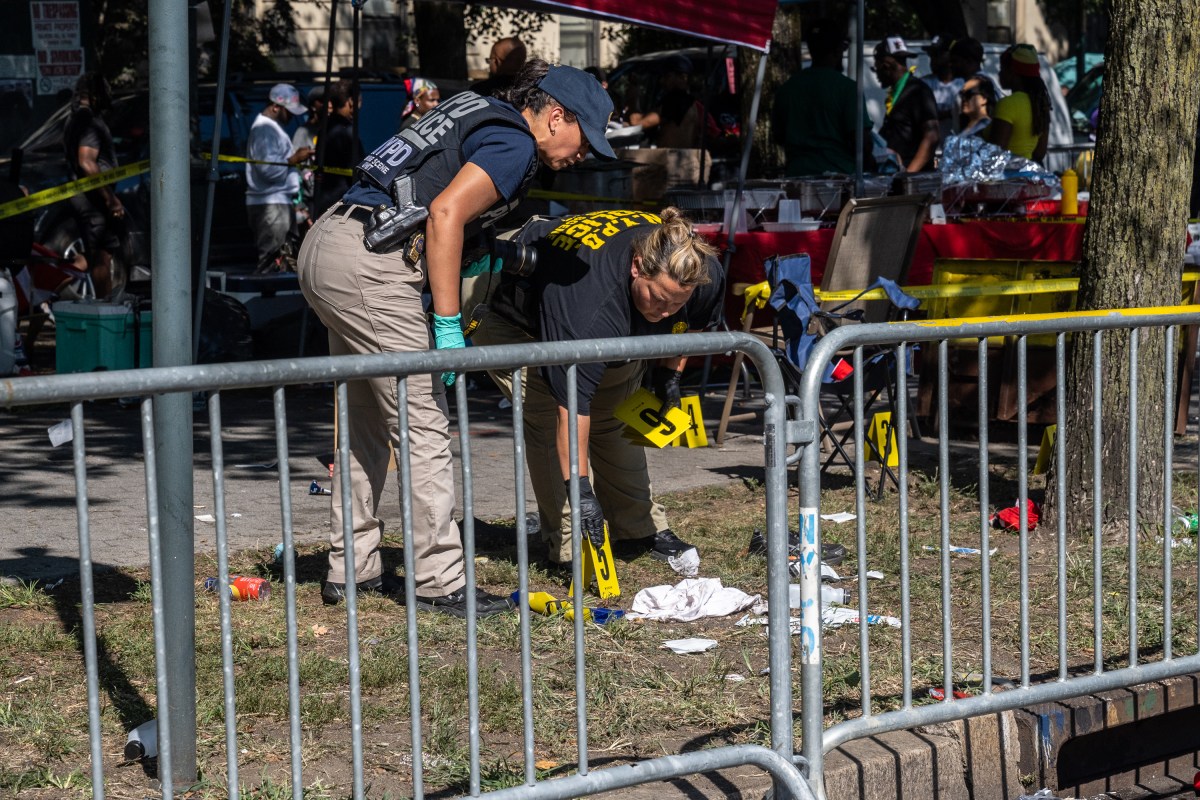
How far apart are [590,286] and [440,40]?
12.9 m

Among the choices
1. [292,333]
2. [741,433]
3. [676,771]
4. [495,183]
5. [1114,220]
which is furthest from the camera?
[292,333]

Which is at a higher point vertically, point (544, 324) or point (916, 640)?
point (544, 324)

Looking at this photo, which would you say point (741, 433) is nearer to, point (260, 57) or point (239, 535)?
point (239, 535)

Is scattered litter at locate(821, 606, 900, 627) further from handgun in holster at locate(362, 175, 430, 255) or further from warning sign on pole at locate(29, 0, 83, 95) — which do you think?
warning sign on pole at locate(29, 0, 83, 95)

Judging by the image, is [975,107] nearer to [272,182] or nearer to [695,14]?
[695,14]

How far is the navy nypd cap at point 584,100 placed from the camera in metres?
4.78

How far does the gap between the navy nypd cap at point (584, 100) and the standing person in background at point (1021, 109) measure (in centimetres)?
661

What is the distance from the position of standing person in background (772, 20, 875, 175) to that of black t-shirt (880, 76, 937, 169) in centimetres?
99

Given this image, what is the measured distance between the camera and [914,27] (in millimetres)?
30250

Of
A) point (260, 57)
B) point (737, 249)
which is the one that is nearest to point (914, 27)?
point (260, 57)

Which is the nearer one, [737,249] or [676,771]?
[676,771]

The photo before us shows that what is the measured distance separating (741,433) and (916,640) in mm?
3805

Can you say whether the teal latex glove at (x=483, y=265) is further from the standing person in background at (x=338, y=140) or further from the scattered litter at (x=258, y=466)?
the standing person in background at (x=338, y=140)

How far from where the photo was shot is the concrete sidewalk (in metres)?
5.91
